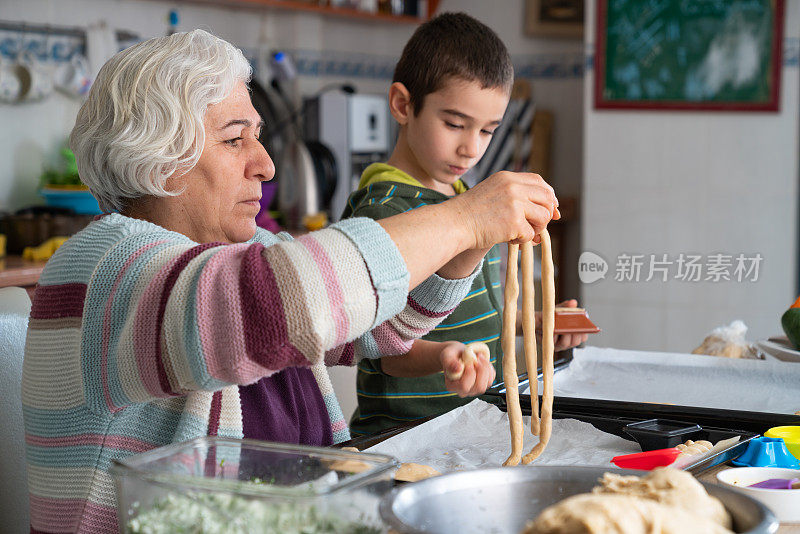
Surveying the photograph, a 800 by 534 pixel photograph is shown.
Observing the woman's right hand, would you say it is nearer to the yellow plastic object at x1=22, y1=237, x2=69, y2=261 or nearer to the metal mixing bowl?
the metal mixing bowl

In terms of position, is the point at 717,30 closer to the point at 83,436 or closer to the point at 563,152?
the point at 563,152

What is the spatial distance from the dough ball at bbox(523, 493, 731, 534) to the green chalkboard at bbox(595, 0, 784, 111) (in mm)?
3606

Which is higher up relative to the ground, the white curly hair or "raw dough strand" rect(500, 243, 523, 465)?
the white curly hair

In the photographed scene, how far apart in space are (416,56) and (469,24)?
128 mm

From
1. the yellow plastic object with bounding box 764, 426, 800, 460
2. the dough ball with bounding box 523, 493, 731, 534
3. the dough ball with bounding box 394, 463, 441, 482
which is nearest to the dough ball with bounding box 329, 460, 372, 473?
the dough ball with bounding box 523, 493, 731, 534

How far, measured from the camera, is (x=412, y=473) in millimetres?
1061

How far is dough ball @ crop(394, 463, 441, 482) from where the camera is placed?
1.05 m

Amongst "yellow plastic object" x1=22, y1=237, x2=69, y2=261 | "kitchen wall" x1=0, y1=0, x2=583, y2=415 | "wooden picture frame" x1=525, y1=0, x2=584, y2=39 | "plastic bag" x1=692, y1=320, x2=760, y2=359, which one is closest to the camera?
"plastic bag" x1=692, y1=320, x2=760, y2=359

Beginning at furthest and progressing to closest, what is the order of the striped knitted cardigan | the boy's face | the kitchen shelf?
the kitchen shelf → the boy's face → the striped knitted cardigan

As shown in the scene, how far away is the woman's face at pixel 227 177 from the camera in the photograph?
1.24 m

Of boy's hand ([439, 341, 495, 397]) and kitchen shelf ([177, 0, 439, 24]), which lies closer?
boy's hand ([439, 341, 495, 397])

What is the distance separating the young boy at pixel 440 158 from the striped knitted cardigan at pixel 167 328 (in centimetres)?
41

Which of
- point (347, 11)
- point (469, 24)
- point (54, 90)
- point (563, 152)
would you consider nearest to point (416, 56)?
point (469, 24)

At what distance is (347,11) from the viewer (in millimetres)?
4578
